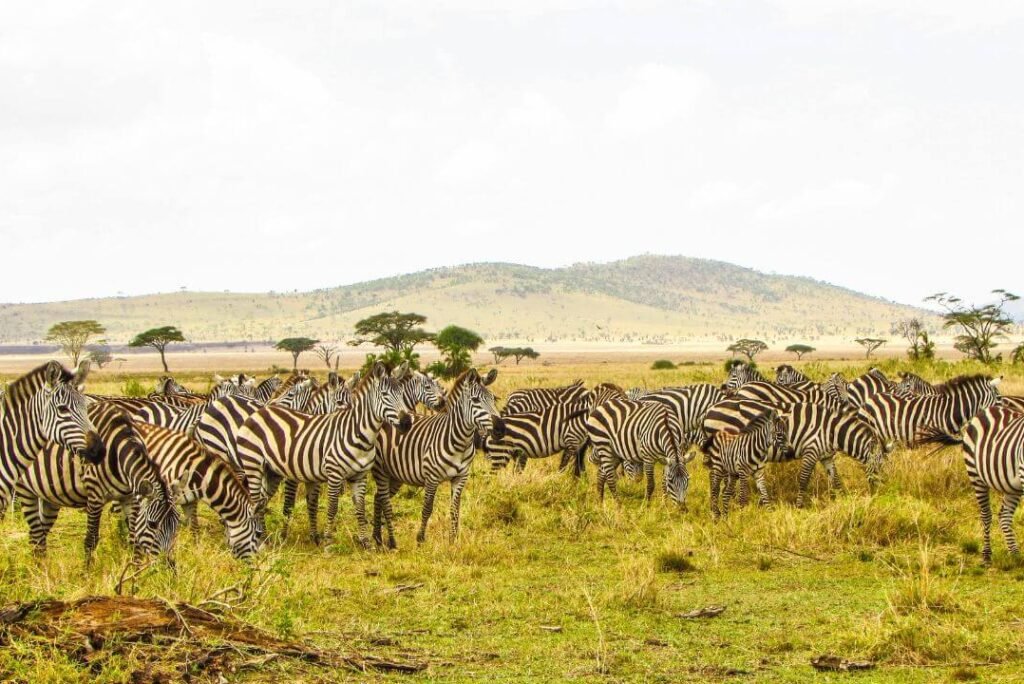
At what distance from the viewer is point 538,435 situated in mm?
15875

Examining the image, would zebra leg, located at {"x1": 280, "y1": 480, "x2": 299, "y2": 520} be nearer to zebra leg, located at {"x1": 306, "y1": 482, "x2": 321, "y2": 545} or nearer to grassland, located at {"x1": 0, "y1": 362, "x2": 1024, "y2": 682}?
grassland, located at {"x1": 0, "y1": 362, "x2": 1024, "y2": 682}

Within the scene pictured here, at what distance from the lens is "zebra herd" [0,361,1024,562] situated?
28.6 ft

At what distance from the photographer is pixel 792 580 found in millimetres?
9789

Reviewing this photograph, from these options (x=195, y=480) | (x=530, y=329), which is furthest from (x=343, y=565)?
(x=530, y=329)

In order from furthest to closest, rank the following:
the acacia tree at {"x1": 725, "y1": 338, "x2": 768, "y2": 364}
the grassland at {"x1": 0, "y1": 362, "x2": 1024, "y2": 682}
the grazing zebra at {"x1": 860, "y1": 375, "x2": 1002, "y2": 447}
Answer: the acacia tree at {"x1": 725, "y1": 338, "x2": 768, "y2": 364}
the grazing zebra at {"x1": 860, "y1": 375, "x2": 1002, "y2": 447}
the grassland at {"x1": 0, "y1": 362, "x2": 1024, "y2": 682}

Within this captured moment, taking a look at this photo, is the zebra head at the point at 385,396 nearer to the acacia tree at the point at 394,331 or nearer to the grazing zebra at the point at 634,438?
the grazing zebra at the point at 634,438

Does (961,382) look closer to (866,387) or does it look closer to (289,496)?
(866,387)

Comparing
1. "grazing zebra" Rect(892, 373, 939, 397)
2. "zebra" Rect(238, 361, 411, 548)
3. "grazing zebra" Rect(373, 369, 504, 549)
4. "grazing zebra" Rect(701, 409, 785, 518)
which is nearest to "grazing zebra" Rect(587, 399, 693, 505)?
"grazing zebra" Rect(701, 409, 785, 518)

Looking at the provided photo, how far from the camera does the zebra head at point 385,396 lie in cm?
1104

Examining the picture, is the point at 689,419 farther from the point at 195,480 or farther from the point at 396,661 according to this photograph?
the point at 396,661

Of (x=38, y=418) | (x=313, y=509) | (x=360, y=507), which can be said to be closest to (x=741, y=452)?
(x=360, y=507)

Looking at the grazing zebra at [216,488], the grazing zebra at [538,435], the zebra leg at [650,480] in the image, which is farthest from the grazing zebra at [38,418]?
the zebra leg at [650,480]

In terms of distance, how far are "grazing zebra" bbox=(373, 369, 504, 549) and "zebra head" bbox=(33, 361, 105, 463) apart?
3.79 meters

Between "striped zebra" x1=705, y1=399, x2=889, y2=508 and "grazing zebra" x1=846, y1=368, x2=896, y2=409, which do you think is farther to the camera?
"grazing zebra" x1=846, y1=368, x2=896, y2=409
